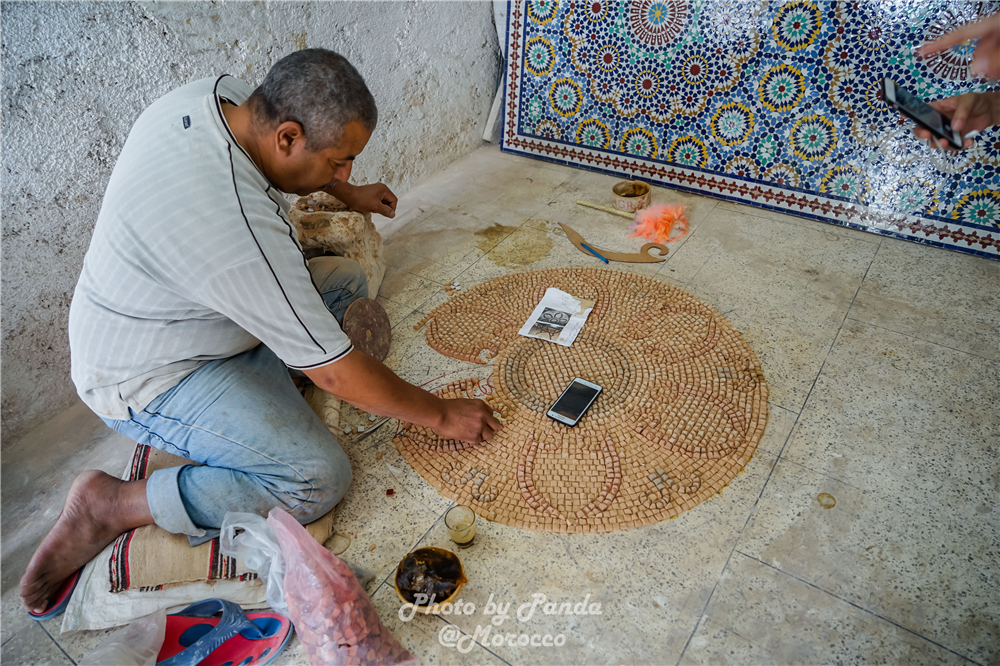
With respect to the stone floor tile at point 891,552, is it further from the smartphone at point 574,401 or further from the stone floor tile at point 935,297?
the stone floor tile at point 935,297

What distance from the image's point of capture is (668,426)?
209cm

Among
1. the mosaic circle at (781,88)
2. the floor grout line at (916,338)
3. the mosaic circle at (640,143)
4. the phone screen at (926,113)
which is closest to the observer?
the phone screen at (926,113)

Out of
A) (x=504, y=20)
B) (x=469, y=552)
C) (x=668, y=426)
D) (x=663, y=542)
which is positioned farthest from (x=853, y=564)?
(x=504, y=20)

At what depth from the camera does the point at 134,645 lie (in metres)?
1.53

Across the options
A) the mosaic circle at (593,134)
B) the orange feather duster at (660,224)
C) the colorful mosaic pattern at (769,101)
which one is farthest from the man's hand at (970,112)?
the mosaic circle at (593,134)

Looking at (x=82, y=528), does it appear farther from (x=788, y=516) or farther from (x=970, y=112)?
(x=970, y=112)

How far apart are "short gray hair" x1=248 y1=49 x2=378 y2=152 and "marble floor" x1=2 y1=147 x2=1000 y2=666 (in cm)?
113

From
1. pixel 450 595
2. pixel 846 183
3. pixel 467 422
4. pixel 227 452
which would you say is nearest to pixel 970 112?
pixel 846 183

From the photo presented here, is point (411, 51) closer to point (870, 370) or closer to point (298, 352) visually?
point (298, 352)

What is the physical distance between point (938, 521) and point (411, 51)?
333 cm

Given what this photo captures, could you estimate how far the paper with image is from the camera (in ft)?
8.28

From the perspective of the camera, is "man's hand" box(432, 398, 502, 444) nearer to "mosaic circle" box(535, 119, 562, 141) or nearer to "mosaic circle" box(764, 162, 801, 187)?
"mosaic circle" box(764, 162, 801, 187)

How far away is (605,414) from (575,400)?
0.39 feet

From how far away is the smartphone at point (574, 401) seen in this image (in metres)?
2.11
